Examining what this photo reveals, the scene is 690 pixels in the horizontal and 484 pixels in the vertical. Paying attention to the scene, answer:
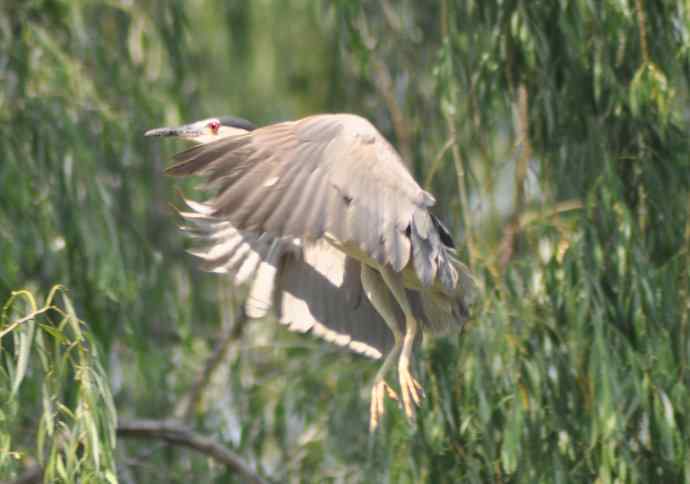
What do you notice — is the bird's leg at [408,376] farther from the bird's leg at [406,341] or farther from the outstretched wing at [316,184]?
the outstretched wing at [316,184]

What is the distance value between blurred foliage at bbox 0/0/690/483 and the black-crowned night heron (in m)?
0.18

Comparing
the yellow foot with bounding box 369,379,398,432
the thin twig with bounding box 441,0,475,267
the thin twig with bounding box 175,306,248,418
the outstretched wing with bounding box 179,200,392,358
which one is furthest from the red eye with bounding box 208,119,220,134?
the thin twig with bounding box 175,306,248,418

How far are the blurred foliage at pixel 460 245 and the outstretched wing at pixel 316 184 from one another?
1.34 feet

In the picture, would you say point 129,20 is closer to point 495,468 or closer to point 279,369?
point 279,369

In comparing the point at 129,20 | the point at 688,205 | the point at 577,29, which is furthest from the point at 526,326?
the point at 129,20

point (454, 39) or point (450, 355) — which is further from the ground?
point (454, 39)

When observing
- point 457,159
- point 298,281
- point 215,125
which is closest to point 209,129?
point 215,125

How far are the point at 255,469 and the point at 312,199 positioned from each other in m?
1.39

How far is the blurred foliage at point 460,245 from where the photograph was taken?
326 centimetres

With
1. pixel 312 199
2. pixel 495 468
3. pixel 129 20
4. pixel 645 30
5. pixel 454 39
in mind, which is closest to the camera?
Answer: pixel 312 199

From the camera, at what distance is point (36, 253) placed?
12.2 ft

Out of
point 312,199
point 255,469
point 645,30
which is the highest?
point 645,30

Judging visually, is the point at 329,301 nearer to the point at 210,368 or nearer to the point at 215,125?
the point at 215,125

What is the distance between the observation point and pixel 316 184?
2.87 m
